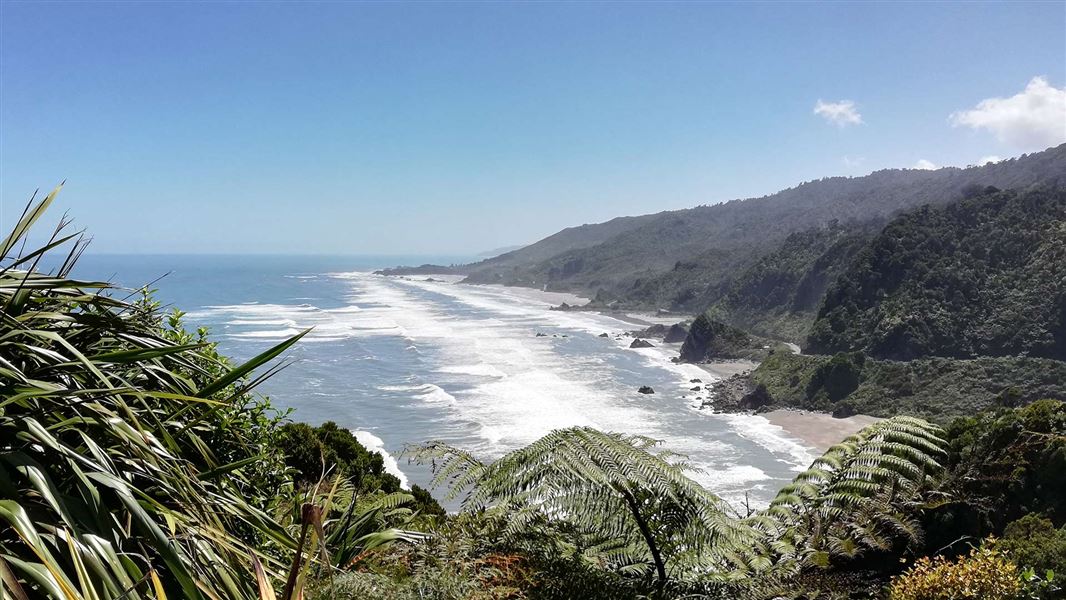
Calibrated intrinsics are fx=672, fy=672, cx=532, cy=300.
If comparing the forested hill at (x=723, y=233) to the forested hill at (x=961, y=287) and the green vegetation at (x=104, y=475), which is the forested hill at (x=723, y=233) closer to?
Result: the forested hill at (x=961, y=287)

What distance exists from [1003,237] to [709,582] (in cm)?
5710

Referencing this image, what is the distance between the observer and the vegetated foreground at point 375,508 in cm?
182

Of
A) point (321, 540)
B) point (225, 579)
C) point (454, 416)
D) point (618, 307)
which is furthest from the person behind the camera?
point (618, 307)

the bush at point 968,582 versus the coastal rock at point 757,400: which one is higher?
the bush at point 968,582

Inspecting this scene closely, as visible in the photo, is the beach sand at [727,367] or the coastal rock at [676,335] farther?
the coastal rock at [676,335]

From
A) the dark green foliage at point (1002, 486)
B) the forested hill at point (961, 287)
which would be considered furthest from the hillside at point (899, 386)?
the dark green foliage at point (1002, 486)

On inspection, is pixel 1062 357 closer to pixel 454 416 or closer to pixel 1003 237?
pixel 1003 237

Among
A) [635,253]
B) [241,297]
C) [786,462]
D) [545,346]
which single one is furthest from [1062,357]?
[635,253]

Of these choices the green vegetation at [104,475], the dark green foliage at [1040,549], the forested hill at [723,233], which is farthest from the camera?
the forested hill at [723,233]

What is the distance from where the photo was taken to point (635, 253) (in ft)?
480

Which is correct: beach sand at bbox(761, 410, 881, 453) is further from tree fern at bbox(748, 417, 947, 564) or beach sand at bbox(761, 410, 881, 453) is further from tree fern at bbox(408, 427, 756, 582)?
tree fern at bbox(408, 427, 756, 582)

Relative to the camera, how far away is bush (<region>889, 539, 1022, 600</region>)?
9.17ft

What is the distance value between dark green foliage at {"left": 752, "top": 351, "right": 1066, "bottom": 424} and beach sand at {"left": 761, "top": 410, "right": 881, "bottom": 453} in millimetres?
1170

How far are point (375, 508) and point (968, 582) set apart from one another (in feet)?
9.87
